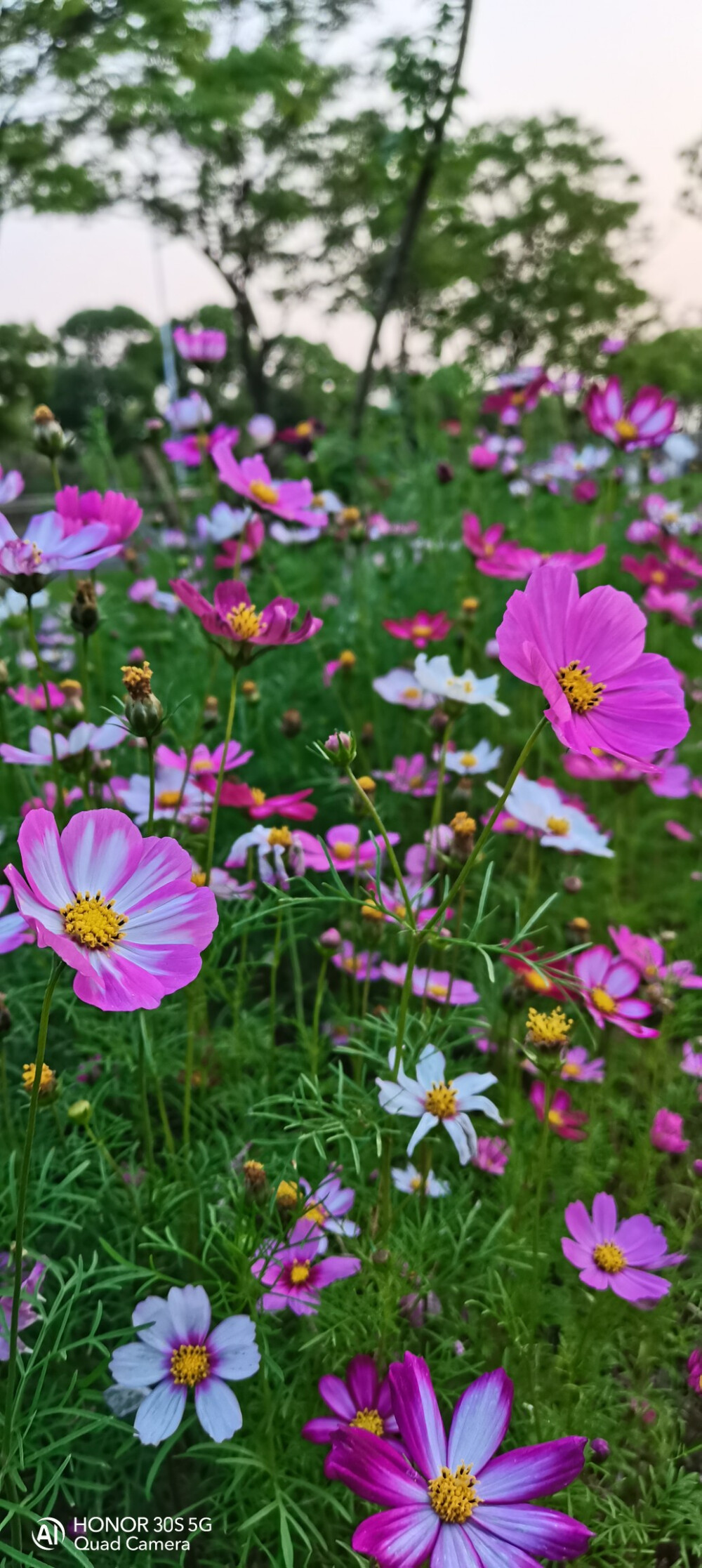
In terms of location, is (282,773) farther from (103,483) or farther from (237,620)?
(103,483)

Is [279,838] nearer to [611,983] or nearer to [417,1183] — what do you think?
[417,1183]

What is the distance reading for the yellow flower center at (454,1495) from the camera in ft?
1.88

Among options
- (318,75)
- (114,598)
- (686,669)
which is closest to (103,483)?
(114,598)

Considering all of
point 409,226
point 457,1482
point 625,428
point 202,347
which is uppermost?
point 409,226

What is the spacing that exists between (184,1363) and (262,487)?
0.95m

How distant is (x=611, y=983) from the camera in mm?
1069

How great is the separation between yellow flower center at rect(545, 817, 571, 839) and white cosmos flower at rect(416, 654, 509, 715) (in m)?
0.16

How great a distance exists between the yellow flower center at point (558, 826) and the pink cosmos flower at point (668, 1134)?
0.36 meters

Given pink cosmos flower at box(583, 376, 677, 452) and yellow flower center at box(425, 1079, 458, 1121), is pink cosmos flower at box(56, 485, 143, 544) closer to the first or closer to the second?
yellow flower center at box(425, 1079, 458, 1121)

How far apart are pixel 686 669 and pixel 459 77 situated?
2204 millimetres

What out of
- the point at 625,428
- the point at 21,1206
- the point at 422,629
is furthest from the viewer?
the point at 625,428

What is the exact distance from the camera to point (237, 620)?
0.74 meters

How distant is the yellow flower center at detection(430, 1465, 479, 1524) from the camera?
572 millimetres

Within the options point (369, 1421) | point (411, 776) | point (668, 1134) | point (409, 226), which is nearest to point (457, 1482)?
point (369, 1421)
